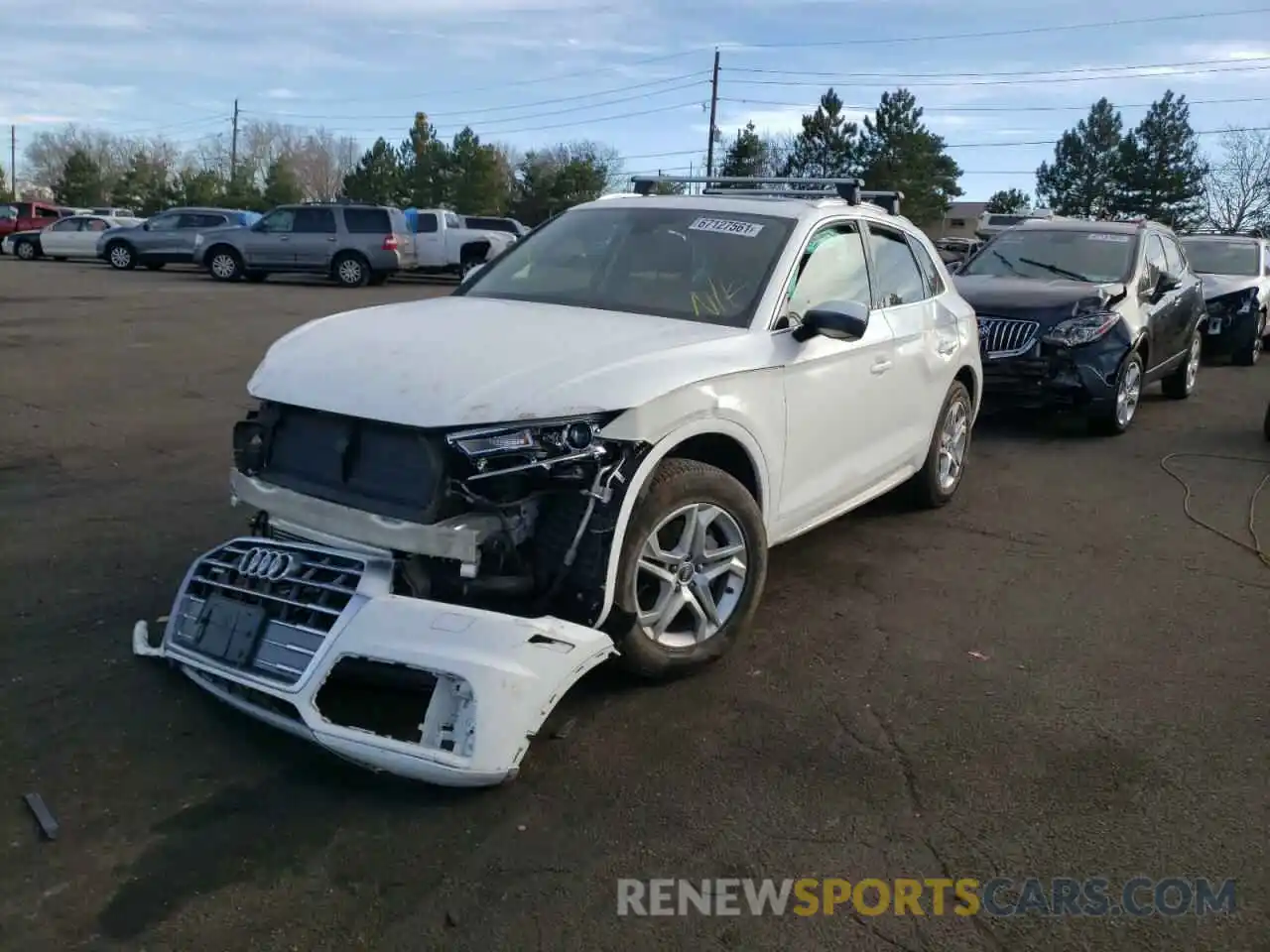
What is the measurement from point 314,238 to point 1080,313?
2017 centimetres

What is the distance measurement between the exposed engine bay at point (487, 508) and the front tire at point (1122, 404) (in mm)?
6720

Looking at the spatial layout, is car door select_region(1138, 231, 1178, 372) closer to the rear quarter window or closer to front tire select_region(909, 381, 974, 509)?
front tire select_region(909, 381, 974, 509)

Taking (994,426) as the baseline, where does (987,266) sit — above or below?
above

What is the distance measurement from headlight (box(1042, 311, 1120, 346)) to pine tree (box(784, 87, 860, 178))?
165ft

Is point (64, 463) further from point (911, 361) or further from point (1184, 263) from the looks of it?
point (1184, 263)

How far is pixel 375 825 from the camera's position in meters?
3.16

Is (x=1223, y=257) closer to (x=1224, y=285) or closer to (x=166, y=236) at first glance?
(x=1224, y=285)

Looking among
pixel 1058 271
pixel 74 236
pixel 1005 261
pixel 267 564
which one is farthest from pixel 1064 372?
pixel 74 236

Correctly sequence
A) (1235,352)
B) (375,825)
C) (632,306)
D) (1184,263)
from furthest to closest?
(1235,352), (1184,263), (632,306), (375,825)

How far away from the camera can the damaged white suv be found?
10.9 ft

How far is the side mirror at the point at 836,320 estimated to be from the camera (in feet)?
14.6

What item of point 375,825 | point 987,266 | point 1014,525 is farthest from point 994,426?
point 375,825

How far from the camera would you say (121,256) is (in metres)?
29.8

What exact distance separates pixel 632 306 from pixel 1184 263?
29.6 feet
